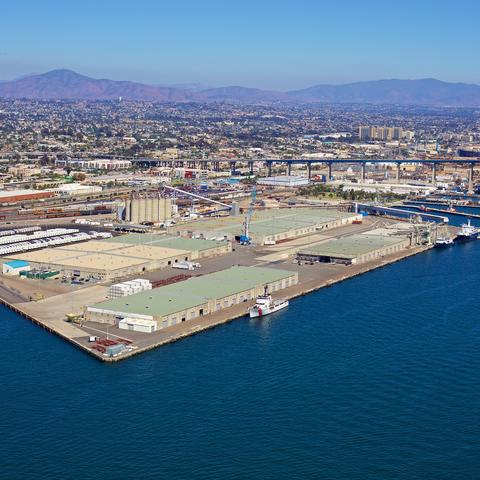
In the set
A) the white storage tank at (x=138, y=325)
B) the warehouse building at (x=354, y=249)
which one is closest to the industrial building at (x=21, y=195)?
the warehouse building at (x=354, y=249)

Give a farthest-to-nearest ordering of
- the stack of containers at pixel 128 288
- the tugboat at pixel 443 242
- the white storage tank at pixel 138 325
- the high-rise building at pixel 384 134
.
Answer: the high-rise building at pixel 384 134 → the tugboat at pixel 443 242 → the stack of containers at pixel 128 288 → the white storage tank at pixel 138 325

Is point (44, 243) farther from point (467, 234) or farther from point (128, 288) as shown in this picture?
point (467, 234)

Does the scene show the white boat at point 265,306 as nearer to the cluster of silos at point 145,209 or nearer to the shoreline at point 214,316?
the shoreline at point 214,316

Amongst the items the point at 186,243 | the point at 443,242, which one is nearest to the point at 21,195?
the point at 186,243

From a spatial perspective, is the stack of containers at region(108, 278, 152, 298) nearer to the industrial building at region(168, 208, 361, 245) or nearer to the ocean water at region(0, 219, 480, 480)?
the ocean water at region(0, 219, 480, 480)

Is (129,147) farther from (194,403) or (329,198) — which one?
(194,403)

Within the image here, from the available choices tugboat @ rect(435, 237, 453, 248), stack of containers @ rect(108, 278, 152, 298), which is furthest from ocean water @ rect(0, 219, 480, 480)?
tugboat @ rect(435, 237, 453, 248)

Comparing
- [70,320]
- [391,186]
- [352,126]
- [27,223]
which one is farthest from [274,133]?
[70,320]
